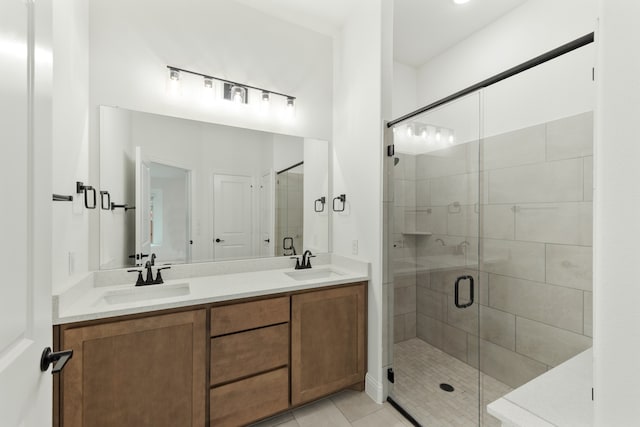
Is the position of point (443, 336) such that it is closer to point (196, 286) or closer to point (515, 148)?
point (515, 148)

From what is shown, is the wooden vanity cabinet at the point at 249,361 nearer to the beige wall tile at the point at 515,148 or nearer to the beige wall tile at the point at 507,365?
the beige wall tile at the point at 507,365

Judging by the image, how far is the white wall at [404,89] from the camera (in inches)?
119

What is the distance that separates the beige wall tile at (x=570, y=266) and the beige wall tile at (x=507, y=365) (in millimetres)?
642

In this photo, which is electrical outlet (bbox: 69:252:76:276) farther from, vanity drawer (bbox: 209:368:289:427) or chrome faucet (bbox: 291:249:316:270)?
chrome faucet (bbox: 291:249:316:270)

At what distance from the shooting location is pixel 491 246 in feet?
7.07

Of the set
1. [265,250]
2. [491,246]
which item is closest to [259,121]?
[265,250]

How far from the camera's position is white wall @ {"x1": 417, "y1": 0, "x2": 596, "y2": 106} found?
1891 mm

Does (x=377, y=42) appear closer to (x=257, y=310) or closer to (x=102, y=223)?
(x=257, y=310)

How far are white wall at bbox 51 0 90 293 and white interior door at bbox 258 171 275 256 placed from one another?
3.80 feet

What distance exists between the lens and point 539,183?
1957mm

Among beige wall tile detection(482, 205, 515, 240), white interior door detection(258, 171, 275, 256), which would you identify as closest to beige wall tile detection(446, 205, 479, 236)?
beige wall tile detection(482, 205, 515, 240)

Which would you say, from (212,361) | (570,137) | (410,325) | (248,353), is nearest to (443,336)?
(410,325)

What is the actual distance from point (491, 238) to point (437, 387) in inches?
49.0

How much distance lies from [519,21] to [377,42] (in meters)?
1.24
